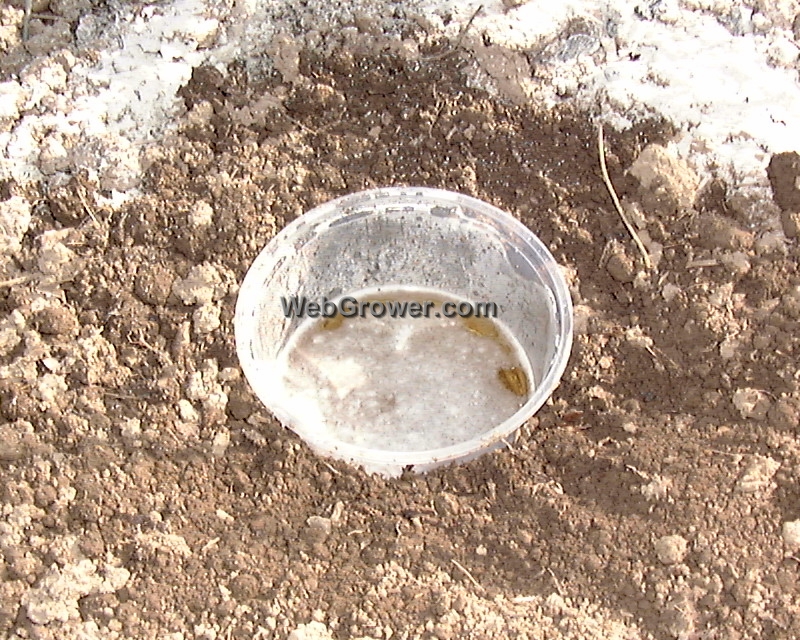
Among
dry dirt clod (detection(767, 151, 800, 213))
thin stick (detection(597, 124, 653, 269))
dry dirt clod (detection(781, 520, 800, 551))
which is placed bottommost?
dry dirt clod (detection(781, 520, 800, 551))

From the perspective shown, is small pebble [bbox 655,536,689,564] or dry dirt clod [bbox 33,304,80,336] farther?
dry dirt clod [bbox 33,304,80,336]

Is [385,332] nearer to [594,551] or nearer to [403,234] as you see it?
[403,234]

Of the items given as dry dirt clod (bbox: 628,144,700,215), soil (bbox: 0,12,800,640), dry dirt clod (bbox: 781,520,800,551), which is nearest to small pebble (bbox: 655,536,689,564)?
soil (bbox: 0,12,800,640)

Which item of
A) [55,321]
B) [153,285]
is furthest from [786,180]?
[55,321]

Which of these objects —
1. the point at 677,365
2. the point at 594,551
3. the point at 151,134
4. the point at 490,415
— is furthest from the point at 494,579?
the point at 151,134

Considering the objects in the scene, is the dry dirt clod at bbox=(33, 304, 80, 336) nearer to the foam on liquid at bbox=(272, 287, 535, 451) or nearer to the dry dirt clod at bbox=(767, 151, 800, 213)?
the foam on liquid at bbox=(272, 287, 535, 451)

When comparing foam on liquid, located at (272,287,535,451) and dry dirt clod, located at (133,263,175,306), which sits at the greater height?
dry dirt clod, located at (133,263,175,306)

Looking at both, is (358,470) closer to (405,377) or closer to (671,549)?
(405,377)
